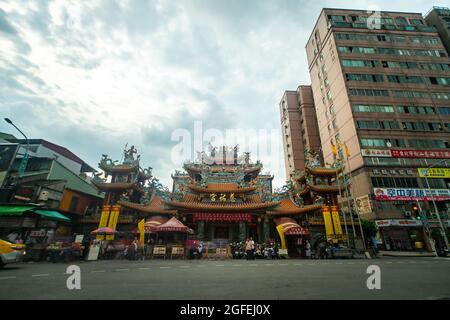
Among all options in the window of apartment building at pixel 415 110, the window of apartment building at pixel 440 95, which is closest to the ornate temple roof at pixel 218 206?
the window of apartment building at pixel 415 110

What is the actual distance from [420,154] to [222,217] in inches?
1232

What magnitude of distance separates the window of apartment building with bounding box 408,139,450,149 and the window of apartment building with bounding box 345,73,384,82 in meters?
11.6

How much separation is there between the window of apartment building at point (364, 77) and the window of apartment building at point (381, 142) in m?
11.3

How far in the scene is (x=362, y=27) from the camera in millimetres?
40219

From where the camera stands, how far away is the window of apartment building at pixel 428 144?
103 feet

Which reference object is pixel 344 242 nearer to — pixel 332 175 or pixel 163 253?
pixel 332 175

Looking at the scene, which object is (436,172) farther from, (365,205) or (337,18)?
(337,18)

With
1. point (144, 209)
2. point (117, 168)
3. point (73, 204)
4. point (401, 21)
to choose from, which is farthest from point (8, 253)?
point (401, 21)

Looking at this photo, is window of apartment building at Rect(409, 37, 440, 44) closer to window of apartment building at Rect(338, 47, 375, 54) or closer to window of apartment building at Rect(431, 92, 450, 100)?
window of apartment building at Rect(338, 47, 375, 54)

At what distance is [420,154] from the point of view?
101ft

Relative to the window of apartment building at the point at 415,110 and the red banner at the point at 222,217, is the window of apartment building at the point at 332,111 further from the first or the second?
the red banner at the point at 222,217

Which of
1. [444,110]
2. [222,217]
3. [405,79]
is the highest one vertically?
[405,79]

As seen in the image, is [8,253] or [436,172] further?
[436,172]
